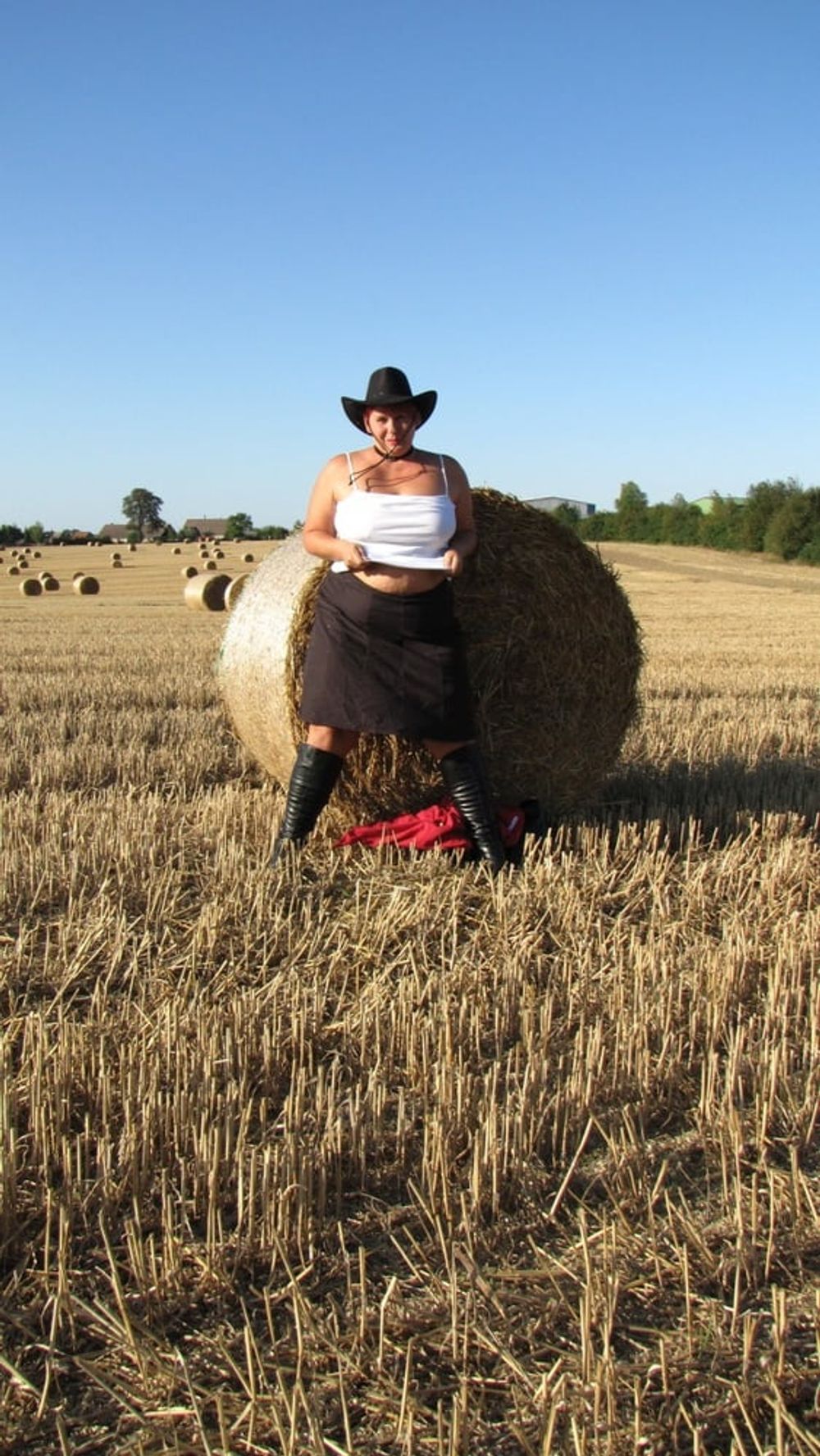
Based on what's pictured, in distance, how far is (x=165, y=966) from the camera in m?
3.79

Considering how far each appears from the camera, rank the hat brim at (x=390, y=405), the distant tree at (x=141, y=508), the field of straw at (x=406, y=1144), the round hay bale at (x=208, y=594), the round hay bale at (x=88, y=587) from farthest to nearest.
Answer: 1. the distant tree at (x=141, y=508)
2. the round hay bale at (x=88, y=587)
3. the round hay bale at (x=208, y=594)
4. the hat brim at (x=390, y=405)
5. the field of straw at (x=406, y=1144)

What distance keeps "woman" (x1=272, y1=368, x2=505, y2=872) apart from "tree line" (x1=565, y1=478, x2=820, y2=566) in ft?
130

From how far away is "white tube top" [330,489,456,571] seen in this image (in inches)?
189

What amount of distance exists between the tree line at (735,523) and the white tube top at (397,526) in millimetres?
39718

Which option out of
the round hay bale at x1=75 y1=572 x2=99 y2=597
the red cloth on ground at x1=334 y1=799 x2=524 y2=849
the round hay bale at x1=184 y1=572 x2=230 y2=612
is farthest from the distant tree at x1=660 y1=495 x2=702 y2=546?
the red cloth on ground at x1=334 y1=799 x2=524 y2=849

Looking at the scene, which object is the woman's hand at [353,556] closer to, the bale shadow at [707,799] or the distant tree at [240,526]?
the bale shadow at [707,799]

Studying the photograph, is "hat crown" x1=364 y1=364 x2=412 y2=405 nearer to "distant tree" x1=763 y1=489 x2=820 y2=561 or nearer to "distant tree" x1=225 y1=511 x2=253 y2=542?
"distant tree" x1=763 y1=489 x2=820 y2=561

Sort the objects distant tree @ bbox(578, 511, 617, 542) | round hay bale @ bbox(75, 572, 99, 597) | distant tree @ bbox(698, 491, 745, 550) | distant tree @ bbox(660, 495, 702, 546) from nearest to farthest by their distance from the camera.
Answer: round hay bale @ bbox(75, 572, 99, 597)
distant tree @ bbox(698, 491, 745, 550)
distant tree @ bbox(660, 495, 702, 546)
distant tree @ bbox(578, 511, 617, 542)

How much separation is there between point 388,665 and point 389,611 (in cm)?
21

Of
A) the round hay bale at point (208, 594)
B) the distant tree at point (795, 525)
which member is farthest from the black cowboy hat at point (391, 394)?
the distant tree at point (795, 525)

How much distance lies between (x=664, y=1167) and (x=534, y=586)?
3739 mm

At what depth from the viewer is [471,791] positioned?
16.9ft

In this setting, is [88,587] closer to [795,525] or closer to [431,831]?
[431,831]

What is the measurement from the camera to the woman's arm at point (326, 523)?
4.83 m
